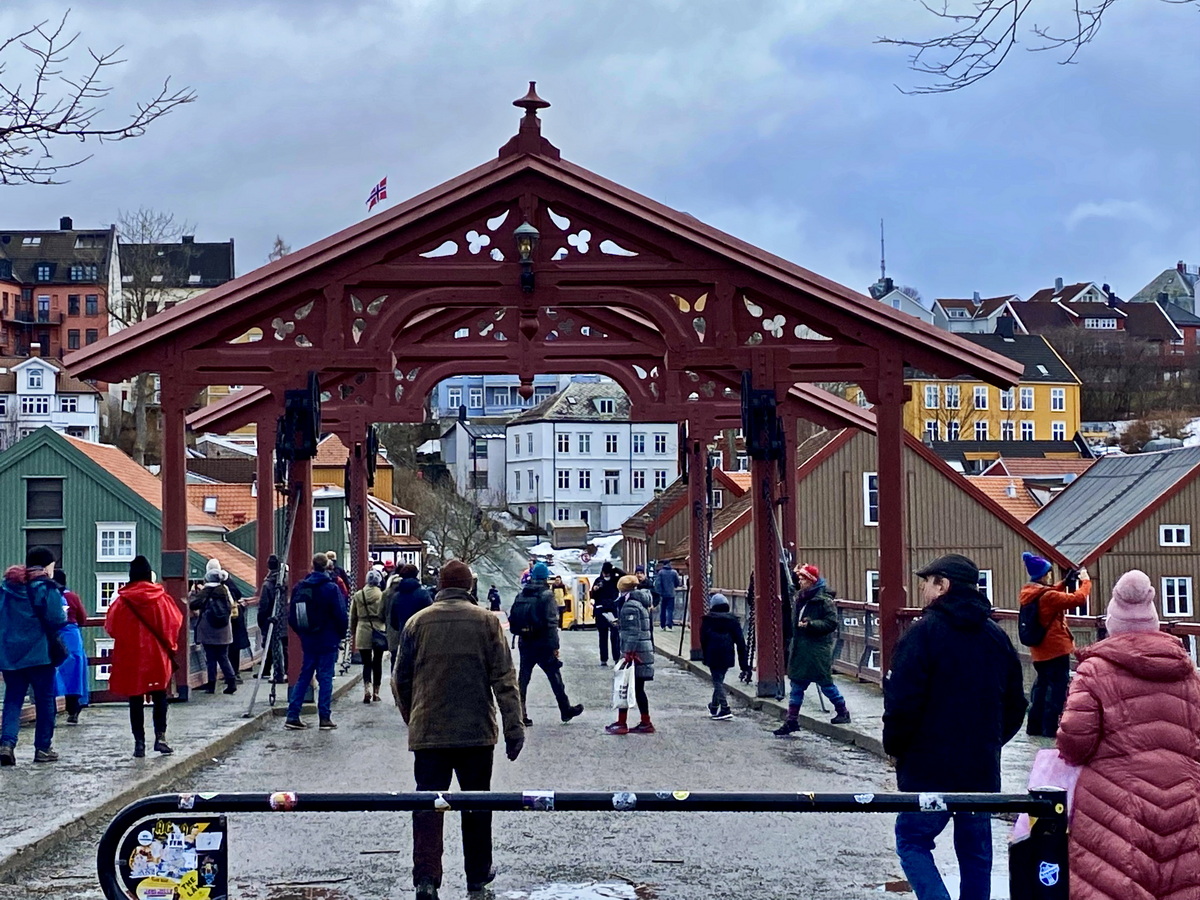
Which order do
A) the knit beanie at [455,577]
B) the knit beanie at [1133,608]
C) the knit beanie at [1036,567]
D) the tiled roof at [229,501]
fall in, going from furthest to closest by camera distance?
the tiled roof at [229,501] → the knit beanie at [1036,567] → the knit beanie at [455,577] → the knit beanie at [1133,608]

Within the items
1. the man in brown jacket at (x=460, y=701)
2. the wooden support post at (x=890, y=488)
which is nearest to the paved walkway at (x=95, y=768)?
the man in brown jacket at (x=460, y=701)

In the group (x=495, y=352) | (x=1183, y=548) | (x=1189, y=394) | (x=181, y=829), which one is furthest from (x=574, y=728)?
(x=1189, y=394)

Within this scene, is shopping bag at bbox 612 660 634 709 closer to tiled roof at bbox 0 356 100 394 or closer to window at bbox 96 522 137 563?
window at bbox 96 522 137 563

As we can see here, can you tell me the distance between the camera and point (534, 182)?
17.7 meters

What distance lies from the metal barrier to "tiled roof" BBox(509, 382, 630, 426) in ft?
330

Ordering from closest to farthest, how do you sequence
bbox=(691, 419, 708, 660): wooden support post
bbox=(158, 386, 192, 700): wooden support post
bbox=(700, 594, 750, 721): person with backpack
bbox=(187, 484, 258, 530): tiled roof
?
bbox=(700, 594, 750, 721): person with backpack
bbox=(158, 386, 192, 700): wooden support post
bbox=(691, 419, 708, 660): wooden support post
bbox=(187, 484, 258, 530): tiled roof

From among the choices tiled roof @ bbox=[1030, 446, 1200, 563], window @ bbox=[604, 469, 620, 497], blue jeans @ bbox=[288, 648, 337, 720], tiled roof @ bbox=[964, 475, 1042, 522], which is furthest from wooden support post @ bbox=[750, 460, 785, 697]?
window @ bbox=[604, 469, 620, 497]

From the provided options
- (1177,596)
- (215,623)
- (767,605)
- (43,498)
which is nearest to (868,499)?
(1177,596)

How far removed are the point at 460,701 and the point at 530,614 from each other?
29.5ft

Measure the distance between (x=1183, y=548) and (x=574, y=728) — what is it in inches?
1773

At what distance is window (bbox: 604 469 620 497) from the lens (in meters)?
Answer: 108

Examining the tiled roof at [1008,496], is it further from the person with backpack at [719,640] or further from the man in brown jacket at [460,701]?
the man in brown jacket at [460,701]

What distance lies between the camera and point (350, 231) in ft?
58.5

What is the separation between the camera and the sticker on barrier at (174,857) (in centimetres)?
630
